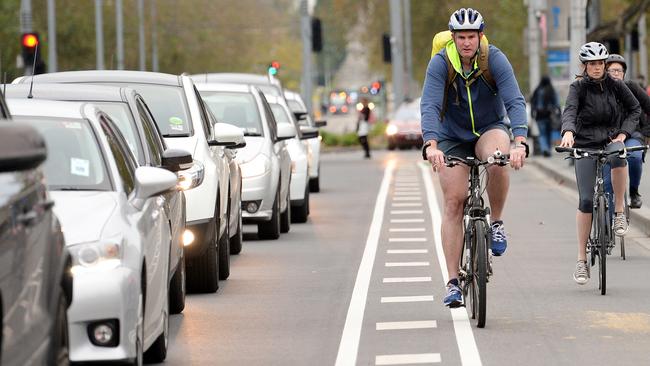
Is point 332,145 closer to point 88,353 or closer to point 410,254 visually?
point 410,254

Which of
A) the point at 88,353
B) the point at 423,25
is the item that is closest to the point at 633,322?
the point at 88,353

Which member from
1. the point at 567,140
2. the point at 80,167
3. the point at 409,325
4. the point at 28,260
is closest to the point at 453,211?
the point at 409,325

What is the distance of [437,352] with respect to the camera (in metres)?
10.3

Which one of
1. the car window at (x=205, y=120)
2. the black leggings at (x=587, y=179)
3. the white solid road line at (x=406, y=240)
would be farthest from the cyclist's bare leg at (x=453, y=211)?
the white solid road line at (x=406, y=240)

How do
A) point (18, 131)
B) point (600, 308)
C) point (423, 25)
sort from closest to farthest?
point (18, 131) < point (600, 308) < point (423, 25)

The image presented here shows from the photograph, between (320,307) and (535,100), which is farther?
(535,100)

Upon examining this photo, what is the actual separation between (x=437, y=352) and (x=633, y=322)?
1.77 m

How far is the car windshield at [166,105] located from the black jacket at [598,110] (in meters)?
3.04

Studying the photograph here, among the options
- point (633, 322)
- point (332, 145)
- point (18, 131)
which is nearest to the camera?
point (18, 131)

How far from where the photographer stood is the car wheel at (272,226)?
1911cm

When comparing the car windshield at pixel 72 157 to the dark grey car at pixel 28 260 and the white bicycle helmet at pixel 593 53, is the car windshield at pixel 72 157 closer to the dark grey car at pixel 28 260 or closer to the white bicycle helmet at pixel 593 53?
the dark grey car at pixel 28 260

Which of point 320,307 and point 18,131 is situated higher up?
point 18,131

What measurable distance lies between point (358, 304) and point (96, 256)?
4.64 m

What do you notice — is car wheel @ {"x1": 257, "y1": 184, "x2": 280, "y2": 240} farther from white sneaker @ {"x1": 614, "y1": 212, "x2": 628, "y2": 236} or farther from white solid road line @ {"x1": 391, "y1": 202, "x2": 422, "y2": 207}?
white solid road line @ {"x1": 391, "y1": 202, "x2": 422, "y2": 207}
